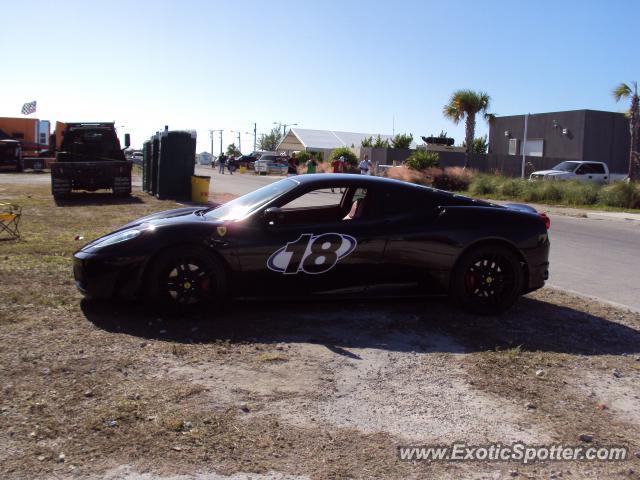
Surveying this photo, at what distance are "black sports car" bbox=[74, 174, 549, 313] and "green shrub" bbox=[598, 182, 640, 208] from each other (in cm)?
1899

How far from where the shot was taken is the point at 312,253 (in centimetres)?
568

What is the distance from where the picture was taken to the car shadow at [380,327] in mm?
5148

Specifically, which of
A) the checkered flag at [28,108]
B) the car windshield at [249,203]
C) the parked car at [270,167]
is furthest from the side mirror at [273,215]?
the checkered flag at [28,108]

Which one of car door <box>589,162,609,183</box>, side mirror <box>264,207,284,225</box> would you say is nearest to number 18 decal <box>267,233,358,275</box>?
side mirror <box>264,207,284,225</box>

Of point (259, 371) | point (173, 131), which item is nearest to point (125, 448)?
point (259, 371)

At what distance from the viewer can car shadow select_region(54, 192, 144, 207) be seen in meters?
17.1

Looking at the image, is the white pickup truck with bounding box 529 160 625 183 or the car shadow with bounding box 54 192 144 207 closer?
the car shadow with bounding box 54 192 144 207

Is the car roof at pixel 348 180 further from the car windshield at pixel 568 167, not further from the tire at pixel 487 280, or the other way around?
the car windshield at pixel 568 167

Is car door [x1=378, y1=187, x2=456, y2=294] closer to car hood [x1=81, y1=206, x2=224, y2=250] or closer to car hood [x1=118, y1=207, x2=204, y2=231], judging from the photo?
car hood [x1=81, y1=206, x2=224, y2=250]

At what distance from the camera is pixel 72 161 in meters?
19.5

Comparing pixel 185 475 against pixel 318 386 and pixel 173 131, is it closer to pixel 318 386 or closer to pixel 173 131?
pixel 318 386

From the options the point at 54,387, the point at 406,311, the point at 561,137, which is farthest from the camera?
the point at 561,137

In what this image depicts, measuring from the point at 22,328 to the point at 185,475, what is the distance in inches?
108

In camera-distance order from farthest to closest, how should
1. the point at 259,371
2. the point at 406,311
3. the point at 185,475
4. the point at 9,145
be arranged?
1. the point at 9,145
2. the point at 406,311
3. the point at 259,371
4. the point at 185,475
